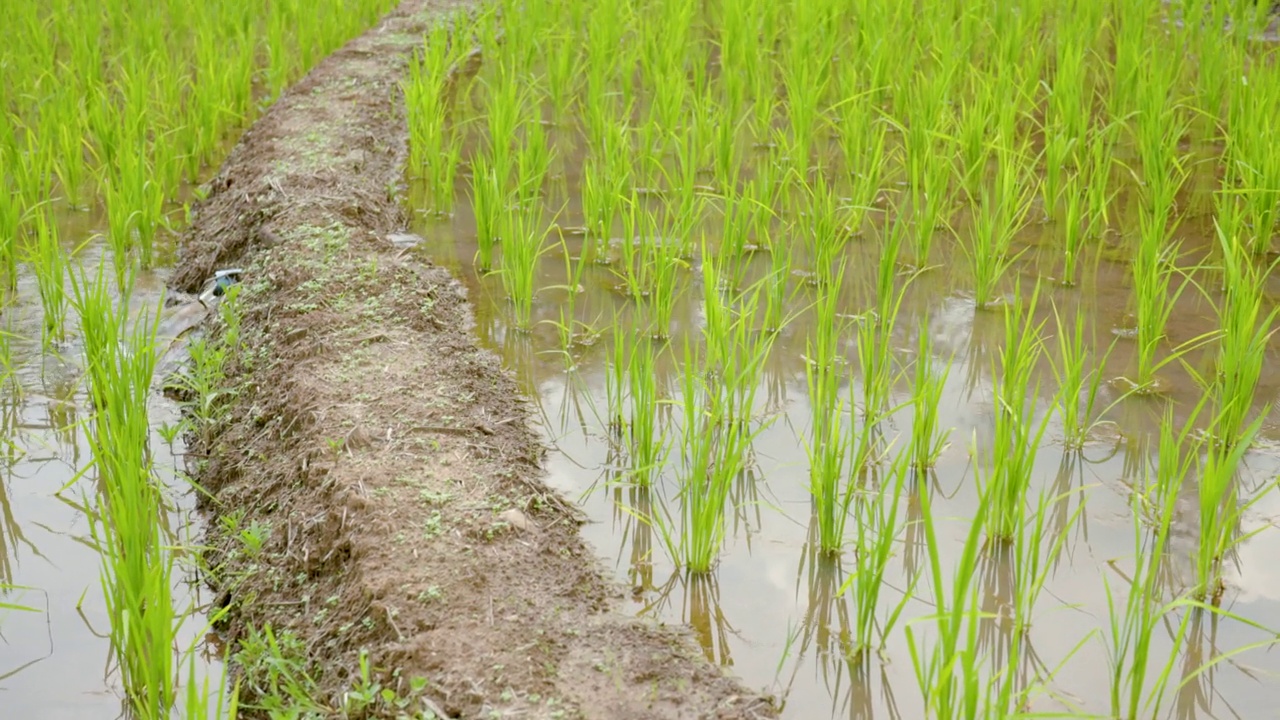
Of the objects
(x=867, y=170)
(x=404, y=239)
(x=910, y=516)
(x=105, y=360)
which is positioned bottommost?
(x=910, y=516)

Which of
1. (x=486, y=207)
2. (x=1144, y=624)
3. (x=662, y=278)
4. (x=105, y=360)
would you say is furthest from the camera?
(x=486, y=207)

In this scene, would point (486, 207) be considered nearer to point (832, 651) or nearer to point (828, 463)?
point (828, 463)

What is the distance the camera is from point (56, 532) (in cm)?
223

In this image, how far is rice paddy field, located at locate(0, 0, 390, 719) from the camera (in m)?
1.80

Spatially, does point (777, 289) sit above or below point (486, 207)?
below

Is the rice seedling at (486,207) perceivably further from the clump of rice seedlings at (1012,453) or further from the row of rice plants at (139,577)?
the clump of rice seedlings at (1012,453)

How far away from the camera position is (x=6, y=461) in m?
2.44

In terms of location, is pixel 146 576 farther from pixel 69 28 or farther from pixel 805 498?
pixel 69 28

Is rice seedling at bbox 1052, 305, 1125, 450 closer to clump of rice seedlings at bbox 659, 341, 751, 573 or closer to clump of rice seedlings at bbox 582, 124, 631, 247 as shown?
clump of rice seedlings at bbox 659, 341, 751, 573

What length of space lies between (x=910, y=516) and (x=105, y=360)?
1.66 meters

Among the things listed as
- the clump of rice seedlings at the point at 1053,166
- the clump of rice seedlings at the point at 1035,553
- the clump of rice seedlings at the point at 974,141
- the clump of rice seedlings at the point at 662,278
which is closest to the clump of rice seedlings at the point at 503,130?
the clump of rice seedlings at the point at 662,278

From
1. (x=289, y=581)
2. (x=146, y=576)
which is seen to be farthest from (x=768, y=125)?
(x=146, y=576)

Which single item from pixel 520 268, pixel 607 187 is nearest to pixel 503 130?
pixel 607 187

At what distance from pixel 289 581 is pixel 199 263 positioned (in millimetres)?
1645
